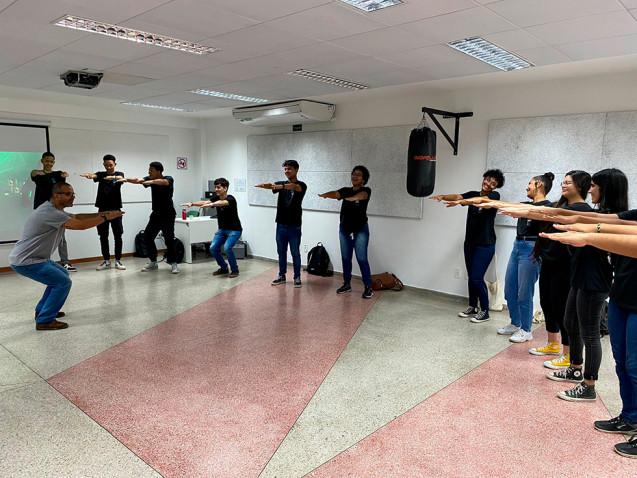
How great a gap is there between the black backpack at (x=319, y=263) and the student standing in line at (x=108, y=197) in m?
2.90

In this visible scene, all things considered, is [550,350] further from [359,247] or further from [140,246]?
[140,246]

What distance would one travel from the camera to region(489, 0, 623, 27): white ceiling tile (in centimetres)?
249

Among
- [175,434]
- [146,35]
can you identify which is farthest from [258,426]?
[146,35]

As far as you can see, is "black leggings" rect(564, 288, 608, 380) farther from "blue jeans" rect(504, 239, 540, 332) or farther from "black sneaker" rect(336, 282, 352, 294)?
"black sneaker" rect(336, 282, 352, 294)

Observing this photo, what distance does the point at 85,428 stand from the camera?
102 inches

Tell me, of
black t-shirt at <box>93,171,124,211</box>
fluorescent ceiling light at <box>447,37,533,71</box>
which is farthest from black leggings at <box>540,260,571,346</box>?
black t-shirt at <box>93,171,124,211</box>

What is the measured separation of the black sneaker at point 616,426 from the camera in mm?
2535

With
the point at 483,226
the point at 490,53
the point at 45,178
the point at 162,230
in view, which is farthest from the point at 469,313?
the point at 45,178

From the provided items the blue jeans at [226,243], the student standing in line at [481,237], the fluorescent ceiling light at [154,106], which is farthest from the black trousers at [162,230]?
the student standing in line at [481,237]

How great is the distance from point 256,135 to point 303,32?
183 inches

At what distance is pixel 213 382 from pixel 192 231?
4.49m

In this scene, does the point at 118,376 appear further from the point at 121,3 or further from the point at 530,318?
the point at 530,318

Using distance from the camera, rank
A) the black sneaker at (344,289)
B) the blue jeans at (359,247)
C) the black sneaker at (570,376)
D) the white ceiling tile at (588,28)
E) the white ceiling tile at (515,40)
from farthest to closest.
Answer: the black sneaker at (344,289), the blue jeans at (359,247), the black sneaker at (570,376), the white ceiling tile at (515,40), the white ceiling tile at (588,28)

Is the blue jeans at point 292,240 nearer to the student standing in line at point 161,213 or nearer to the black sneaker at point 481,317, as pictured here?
the student standing in line at point 161,213
